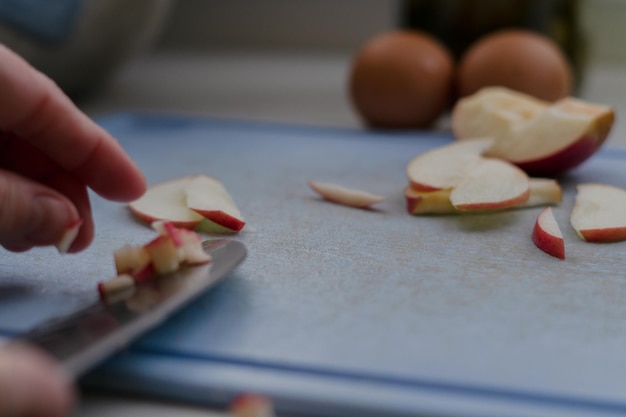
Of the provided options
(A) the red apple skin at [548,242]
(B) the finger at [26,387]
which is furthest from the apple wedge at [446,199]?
(B) the finger at [26,387]

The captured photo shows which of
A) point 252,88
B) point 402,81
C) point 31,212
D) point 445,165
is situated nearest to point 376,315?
point 31,212

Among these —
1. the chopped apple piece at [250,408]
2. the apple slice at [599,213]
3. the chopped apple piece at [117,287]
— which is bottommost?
the apple slice at [599,213]

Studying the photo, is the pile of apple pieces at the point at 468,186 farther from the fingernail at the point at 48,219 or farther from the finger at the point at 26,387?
the finger at the point at 26,387

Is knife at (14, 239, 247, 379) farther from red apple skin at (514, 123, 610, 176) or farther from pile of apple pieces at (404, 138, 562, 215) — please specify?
red apple skin at (514, 123, 610, 176)

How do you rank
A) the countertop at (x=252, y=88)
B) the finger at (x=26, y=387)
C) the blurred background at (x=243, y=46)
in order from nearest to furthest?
the finger at (x=26, y=387) < the blurred background at (x=243, y=46) < the countertop at (x=252, y=88)

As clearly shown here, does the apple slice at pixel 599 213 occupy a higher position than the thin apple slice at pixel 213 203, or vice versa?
the apple slice at pixel 599 213

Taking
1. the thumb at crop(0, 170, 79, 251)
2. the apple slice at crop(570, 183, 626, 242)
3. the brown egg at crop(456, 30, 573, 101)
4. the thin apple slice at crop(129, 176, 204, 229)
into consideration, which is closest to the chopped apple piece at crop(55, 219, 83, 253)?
the thumb at crop(0, 170, 79, 251)

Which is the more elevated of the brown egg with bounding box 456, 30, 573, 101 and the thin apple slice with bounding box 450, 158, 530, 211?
the brown egg with bounding box 456, 30, 573, 101
